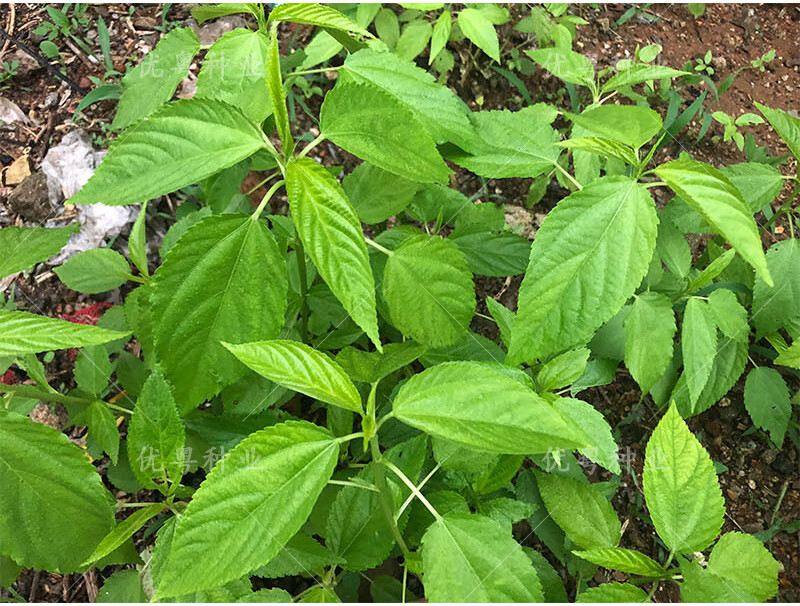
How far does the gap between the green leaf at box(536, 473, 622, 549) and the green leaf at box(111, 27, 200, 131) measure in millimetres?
1433

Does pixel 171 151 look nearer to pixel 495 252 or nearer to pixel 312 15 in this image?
pixel 312 15

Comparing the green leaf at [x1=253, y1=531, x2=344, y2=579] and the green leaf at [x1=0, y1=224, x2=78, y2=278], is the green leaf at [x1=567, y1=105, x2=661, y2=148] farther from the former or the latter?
the green leaf at [x1=0, y1=224, x2=78, y2=278]

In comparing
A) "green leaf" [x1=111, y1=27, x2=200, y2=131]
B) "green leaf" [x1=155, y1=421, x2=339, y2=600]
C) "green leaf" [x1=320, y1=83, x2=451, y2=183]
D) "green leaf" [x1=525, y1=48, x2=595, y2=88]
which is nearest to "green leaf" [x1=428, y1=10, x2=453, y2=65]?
"green leaf" [x1=525, y1=48, x2=595, y2=88]

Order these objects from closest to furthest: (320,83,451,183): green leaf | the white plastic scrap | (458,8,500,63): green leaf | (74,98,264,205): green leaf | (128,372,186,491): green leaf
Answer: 1. (74,98,264,205): green leaf
2. (320,83,451,183): green leaf
3. (128,372,186,491): green leaf
4. (458,8,500,63): green leaf
5. the white plastic scrap

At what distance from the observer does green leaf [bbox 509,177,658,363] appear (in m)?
1.21

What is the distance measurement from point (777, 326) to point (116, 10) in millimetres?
2974

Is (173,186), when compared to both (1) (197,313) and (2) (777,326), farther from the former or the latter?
(2) (777,326)

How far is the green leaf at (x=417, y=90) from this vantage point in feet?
4.60

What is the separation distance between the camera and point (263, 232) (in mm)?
1199

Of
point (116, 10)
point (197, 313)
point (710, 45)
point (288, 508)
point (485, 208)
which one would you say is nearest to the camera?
point (288, 508)

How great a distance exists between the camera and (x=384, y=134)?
1188 millimetres

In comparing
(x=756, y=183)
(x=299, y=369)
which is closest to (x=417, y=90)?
(x=299, y=369)

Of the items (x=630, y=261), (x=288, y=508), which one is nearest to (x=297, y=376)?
(x=288, y=508)

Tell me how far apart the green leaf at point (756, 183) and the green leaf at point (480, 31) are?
91cm
